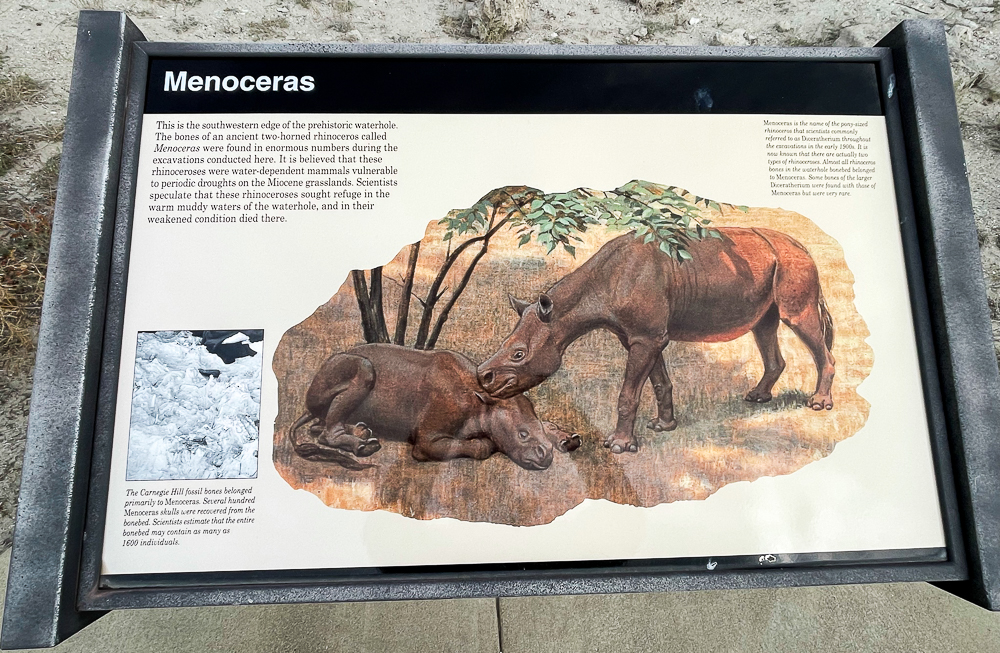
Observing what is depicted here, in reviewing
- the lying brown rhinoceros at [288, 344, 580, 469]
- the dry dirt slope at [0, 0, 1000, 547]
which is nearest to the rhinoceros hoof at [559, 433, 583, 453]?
the lying brown rhinoceros at [288, 344, 580, 469]

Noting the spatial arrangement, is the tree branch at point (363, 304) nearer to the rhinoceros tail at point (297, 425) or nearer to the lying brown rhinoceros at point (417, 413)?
the lying brown rhinoceros at point (417, 413)

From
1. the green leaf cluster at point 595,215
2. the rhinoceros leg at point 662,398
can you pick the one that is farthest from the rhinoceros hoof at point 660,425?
the green leaf cluster at point 595,215

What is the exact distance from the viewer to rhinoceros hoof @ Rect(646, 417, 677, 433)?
7.06 ft

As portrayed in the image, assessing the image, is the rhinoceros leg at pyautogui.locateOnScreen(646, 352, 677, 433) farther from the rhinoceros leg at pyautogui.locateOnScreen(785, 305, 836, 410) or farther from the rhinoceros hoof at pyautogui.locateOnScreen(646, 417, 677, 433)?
the rhinoceros leg at pyautogui.locateOnScreen(785, 305, 836, 410)

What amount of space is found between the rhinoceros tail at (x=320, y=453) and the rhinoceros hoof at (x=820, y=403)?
1720 mm

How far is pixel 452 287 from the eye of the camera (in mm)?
2230

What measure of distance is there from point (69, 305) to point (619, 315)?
2.06 meters

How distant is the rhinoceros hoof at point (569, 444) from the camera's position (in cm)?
212

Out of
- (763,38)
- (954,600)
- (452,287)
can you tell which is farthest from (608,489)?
(763,38)

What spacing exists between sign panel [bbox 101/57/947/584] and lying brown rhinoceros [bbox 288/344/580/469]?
10 millimetres

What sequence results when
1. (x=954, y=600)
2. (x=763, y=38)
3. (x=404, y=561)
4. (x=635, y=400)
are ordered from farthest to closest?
(x=763, y=38) < (x=954, y=600) < (x=635, y=400) < (x=404, y=561)

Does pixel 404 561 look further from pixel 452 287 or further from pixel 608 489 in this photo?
pixel 452 287

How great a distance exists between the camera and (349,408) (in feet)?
7.00

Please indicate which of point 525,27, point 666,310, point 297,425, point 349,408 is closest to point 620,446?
point 666,310
